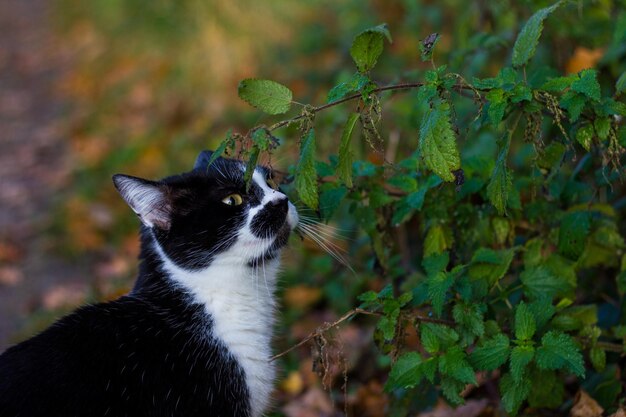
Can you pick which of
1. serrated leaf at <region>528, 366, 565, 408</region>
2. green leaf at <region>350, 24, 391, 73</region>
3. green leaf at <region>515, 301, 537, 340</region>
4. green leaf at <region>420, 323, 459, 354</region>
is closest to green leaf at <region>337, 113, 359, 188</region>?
green leaf at <region>350, 24, 391, 73</region>

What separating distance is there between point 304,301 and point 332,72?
2.34 m

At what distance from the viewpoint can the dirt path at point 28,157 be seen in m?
4.93

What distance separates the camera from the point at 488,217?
8.43 feet

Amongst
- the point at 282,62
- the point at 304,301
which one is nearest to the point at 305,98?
the point at 282,62

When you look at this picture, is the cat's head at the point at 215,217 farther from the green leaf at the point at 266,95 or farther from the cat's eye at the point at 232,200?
the green leaf at the point at 266,95

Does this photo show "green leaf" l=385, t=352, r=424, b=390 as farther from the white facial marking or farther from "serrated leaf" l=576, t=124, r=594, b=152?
"serrated leaf" l=576, t=124, r=594, b=152

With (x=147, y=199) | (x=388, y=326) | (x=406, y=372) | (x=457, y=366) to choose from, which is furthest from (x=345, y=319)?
(x=147, y=199)

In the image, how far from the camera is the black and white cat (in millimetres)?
2389

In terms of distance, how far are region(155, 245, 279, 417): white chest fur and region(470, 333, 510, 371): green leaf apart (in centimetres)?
77

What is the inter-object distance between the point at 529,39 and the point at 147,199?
126 cm

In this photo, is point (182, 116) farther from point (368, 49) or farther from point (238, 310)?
point (368, 49)

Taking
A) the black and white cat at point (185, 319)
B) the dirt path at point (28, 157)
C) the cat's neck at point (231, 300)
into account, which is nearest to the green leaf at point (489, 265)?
the black and white cat at point (185, 319)

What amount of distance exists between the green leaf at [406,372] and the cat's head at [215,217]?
624 mm

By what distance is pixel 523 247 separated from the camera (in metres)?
2.59
